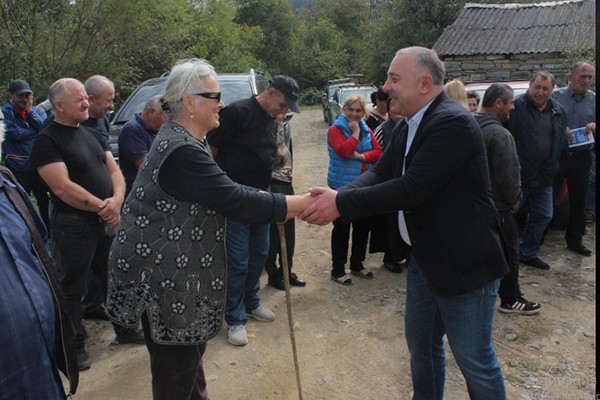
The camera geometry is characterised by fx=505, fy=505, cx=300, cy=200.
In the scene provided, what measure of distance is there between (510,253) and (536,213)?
1.34 m

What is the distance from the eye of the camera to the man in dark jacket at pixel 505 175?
4.02 meters

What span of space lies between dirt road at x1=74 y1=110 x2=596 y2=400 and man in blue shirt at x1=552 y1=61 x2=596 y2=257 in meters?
0.54

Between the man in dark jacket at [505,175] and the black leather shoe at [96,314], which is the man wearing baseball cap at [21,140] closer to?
the black leather shoe at [96,314]

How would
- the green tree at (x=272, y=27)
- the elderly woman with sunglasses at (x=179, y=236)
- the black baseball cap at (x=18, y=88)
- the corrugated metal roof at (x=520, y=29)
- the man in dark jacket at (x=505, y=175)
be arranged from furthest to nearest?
the green tree at (x=272, y=27) < the corrugated metal roof at (x=520, y=29) < the black baseball cap at (x=18, y=88) < the man in dark jacket at (x=505, y=175) < the elderly woman with sunglasses at (x=179, y=236)

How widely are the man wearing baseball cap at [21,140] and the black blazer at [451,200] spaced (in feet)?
14.8

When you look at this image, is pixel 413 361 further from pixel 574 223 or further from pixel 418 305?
pixel 574 223

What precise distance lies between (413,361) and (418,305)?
1.17 ft

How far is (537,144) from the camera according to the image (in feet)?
17.0

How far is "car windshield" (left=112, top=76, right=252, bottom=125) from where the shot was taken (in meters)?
6.91

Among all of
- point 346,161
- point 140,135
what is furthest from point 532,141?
point 140,135

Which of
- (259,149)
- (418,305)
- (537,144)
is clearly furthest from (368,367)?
(537,144)

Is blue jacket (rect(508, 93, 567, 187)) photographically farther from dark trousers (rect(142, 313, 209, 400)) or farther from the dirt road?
dark trousers (rect(142, 313, 209, 400))

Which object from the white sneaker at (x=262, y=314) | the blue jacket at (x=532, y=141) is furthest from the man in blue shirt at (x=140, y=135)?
the blue jacket at (x=532, y=141)

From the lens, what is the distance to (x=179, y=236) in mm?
2297
